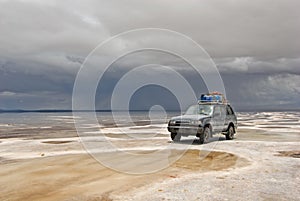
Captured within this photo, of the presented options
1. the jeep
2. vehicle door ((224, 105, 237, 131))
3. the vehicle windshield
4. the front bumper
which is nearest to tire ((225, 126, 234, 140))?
the jeep

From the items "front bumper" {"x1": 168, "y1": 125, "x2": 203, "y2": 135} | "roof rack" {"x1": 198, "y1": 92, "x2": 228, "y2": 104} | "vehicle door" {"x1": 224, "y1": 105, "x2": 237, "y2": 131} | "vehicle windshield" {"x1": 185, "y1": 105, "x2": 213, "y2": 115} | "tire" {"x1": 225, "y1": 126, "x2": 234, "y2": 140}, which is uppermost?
"roof rack" {"x1": 198, "y1": 92, "x2": 228, "y2": 104}

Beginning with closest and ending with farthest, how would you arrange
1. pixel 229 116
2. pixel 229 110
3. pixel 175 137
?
pixel 175 137 → pixel 229 116 → pixel 229 110

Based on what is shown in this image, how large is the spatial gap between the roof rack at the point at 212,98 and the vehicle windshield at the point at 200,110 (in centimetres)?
61

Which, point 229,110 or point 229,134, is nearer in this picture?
point 229,134

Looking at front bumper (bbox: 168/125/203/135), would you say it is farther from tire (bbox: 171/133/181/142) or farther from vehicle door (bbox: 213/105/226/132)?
vehicle door (bbox: 213/105/226/132)

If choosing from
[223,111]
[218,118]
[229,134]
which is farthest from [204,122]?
[229,134]

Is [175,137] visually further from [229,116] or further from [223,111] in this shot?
[229,116]

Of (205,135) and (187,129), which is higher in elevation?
(187,129)

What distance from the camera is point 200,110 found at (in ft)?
57.3

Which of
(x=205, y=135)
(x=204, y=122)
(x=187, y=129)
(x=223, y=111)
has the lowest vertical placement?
(x=205, y=135)

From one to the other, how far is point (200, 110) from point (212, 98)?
1.44m

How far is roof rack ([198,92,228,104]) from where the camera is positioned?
717 inches

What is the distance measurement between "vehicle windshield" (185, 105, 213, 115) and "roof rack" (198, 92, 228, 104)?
0.61m

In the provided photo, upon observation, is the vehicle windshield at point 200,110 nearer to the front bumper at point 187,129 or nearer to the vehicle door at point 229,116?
the front bumper at point 187,129
